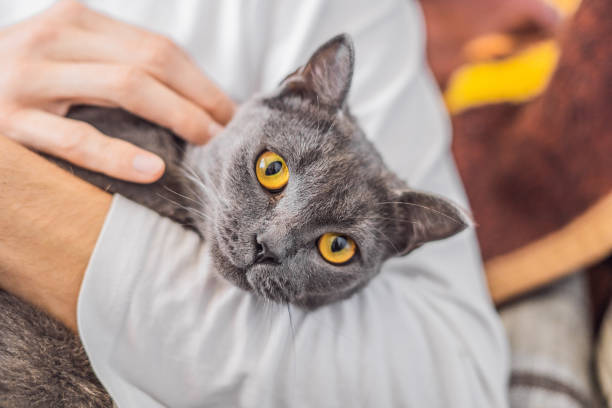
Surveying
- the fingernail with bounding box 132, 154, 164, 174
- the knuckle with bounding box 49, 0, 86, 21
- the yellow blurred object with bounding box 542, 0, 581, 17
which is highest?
the knuckle with bounding box 49, 0, 86, 21

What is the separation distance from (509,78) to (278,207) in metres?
1.13

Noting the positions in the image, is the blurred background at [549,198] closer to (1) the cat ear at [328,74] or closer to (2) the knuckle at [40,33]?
(1) the cat ear at [328,74]

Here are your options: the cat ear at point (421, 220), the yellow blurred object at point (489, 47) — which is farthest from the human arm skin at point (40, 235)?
the yellow blurred object at point (489, 47)

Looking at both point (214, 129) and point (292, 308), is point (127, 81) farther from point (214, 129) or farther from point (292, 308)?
point (292, 308)

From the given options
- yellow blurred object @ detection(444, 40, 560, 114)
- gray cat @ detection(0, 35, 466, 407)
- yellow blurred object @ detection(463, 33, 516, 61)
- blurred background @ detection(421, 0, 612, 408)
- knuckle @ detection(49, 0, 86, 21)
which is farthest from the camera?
yellow blurred object @ detection(463, 33, 516, 61)

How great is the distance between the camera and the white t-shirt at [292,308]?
678 millimetres

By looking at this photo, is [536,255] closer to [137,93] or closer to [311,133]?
[311,133]

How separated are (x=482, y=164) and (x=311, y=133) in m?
0.85

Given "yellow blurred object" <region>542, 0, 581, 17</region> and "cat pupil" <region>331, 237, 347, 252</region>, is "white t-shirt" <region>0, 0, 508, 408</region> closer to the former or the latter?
"cat pupil" <region>331, 237, 347, 252</region>

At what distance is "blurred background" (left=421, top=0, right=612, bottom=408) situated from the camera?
3.45 ft

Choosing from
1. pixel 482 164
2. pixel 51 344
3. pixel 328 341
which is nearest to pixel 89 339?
pixel 51 344

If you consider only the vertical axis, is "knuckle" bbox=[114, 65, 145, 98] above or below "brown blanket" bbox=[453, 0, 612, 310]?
above

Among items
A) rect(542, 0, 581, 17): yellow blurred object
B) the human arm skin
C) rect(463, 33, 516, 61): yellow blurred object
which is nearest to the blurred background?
rect(463, 33, 516, 61): yellow blurred object

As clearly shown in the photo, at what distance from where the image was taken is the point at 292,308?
2.59ft
